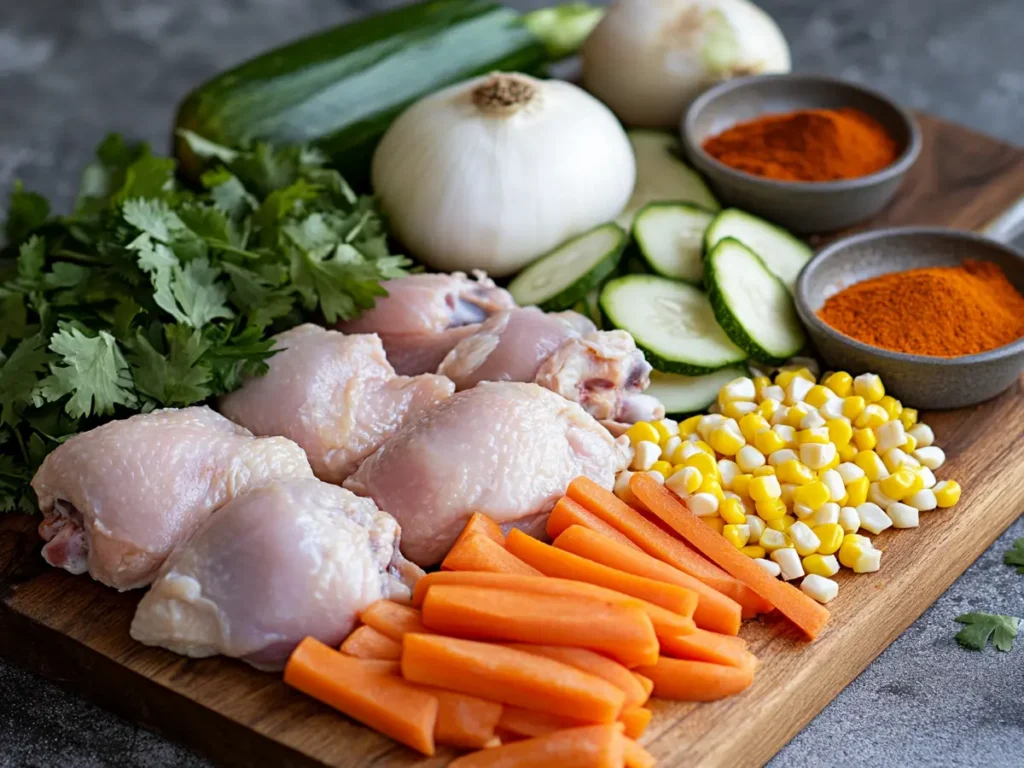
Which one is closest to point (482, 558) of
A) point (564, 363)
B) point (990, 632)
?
point (564, 363)

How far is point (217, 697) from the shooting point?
2.93 meters

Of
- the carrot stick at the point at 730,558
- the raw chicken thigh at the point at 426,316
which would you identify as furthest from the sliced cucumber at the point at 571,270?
the carrot stick at the point at 730,558

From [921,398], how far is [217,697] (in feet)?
7.24

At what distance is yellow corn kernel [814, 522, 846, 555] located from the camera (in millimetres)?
3283

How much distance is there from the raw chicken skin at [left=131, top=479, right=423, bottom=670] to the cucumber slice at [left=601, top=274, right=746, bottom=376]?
1.25m

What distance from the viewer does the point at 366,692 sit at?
2791 millimetres

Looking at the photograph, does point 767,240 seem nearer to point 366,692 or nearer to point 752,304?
point 752,304

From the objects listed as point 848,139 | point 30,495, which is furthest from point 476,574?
point 848,139

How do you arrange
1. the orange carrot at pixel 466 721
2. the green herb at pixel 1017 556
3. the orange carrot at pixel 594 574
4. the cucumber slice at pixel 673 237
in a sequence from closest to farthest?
the orange carrot at pixel 466 721, the orange carrot at pixel 594 574, the green herb at pixel 1017 556, the cucumber slice at pixel 673 237

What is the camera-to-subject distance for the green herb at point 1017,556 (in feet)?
11.8

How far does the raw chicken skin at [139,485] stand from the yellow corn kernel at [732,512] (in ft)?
3.64

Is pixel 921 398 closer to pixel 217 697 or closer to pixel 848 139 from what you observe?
pixel 848 139

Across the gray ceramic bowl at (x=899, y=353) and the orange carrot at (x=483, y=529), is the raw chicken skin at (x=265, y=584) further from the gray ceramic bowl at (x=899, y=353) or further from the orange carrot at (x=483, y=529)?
the gray ceramic bowl at (x=899, y=353)

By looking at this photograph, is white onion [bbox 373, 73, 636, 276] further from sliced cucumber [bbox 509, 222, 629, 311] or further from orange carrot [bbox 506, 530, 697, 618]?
orange carrot [bbox 506, 530, 697, 618]
